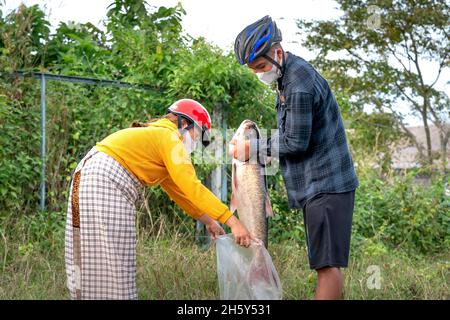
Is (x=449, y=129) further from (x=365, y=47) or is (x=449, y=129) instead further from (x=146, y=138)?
(x=146, y=138)

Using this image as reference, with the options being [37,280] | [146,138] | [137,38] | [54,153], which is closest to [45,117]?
[54,153]

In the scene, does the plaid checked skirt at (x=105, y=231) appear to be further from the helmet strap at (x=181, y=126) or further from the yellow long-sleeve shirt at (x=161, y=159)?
the helmet strap at (x=181, y=126)

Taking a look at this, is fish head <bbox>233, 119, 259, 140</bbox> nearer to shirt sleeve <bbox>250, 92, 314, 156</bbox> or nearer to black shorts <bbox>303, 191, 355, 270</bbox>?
shirt sleeve <bbox>250, 92, 314, 156</bbox>

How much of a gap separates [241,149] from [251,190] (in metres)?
0.30

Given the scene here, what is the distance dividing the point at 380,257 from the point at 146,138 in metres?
3.74

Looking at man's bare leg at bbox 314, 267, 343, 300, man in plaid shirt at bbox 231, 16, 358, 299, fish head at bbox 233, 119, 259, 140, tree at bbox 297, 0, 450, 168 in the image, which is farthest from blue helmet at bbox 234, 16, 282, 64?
tree at bbox 297, 0, 450, 168

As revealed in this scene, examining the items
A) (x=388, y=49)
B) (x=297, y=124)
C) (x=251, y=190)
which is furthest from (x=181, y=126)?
(x=388, y=49)

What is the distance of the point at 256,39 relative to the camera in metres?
3.82

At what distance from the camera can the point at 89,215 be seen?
156 inches

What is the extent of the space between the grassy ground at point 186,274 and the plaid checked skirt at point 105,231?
4.15ft

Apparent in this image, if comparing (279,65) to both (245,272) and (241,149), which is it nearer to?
(241,149)

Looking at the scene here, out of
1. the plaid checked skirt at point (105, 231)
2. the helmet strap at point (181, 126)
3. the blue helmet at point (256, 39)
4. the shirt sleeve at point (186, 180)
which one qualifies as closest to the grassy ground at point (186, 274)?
the plaid checked skirt at point (105, 231)

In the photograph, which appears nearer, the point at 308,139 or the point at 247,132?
the point at 308,139

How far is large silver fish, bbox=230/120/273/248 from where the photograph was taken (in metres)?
4.20
